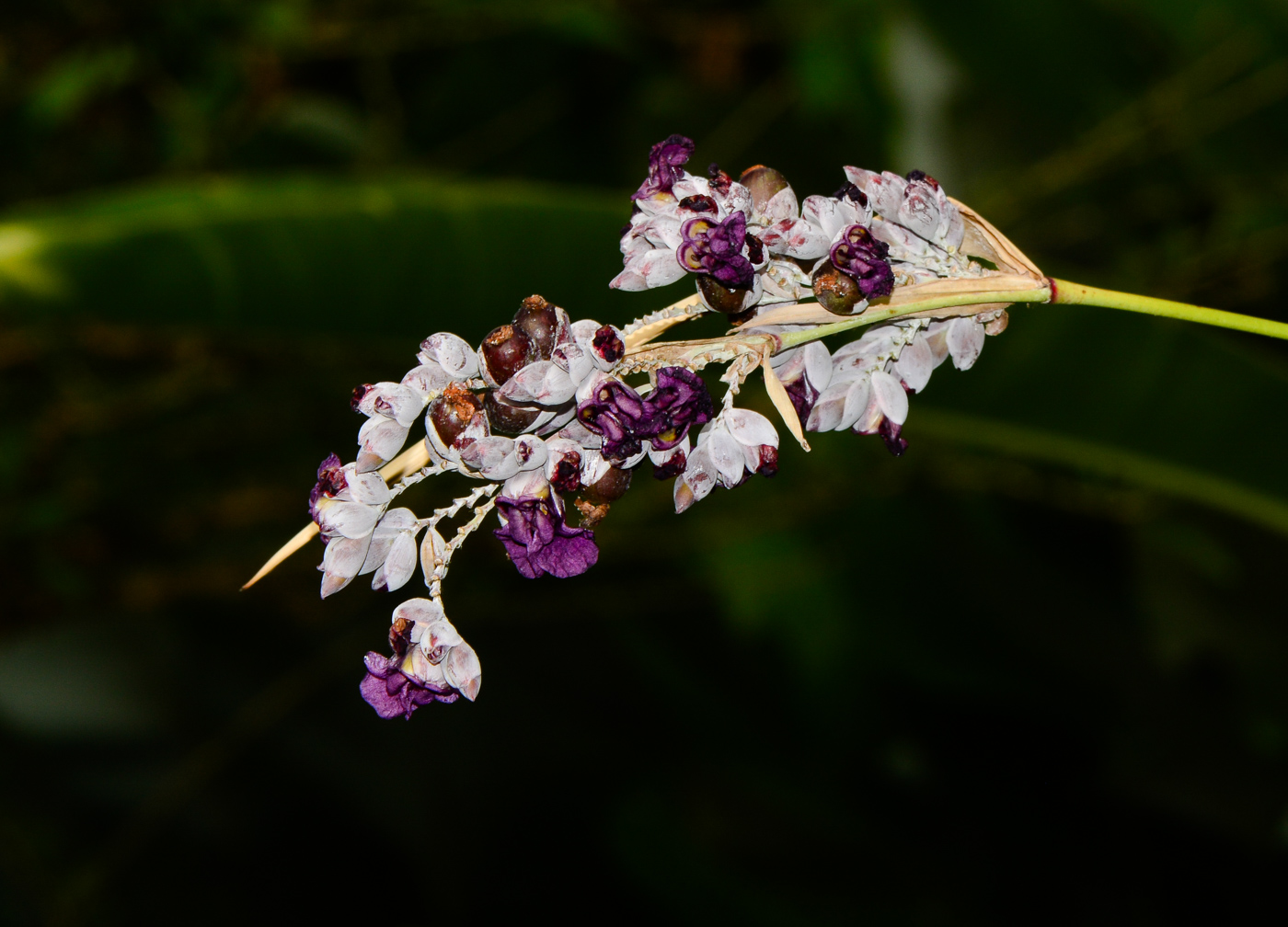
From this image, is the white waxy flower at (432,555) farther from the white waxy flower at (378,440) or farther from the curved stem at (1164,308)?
the curved stem at (1164,308)

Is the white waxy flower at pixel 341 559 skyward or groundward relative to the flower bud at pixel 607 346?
groundward

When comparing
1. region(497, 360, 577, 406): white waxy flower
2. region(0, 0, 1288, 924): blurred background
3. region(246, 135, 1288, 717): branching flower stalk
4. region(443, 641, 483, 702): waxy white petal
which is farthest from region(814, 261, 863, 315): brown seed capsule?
region(0, 0, 1288, 924): blurred background

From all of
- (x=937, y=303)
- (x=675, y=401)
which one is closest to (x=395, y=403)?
(x=675, y=401)

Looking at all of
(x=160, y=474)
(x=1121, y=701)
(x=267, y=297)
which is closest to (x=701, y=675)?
(x=1121, y=701)

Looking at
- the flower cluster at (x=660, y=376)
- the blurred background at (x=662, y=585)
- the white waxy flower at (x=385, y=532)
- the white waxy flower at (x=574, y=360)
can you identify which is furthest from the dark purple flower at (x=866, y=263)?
the blurred background at (x=662, y=585)

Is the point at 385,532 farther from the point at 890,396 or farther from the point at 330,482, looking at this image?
the point at 890,396

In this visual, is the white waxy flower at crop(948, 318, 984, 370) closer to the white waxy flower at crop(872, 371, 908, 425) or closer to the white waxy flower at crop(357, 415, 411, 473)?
the white waxy flower at crop(872, 371, 908, 425)
